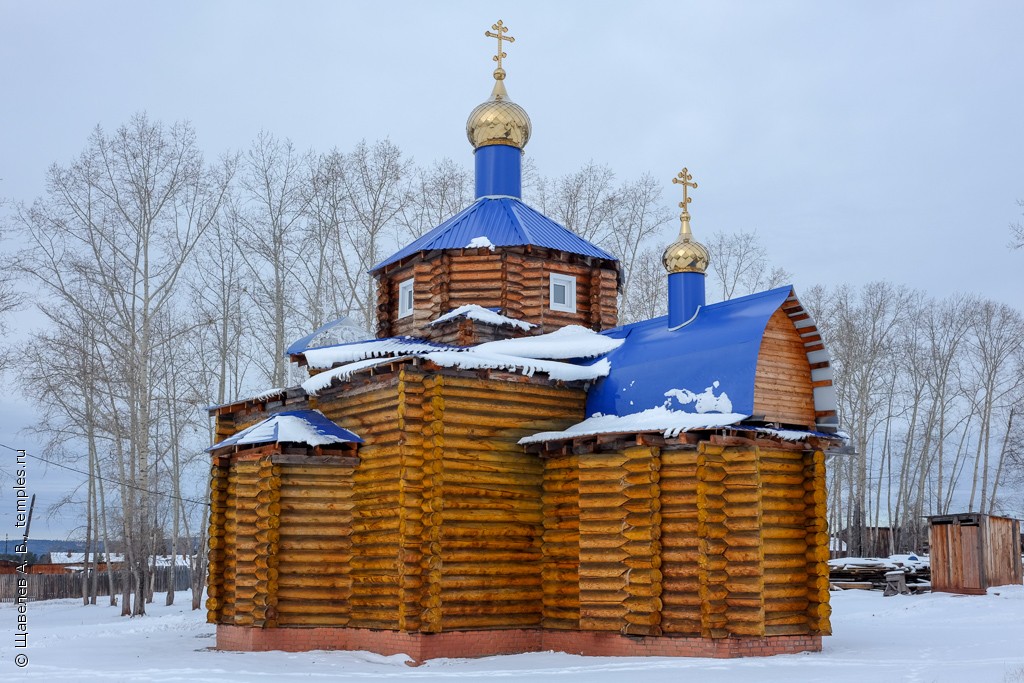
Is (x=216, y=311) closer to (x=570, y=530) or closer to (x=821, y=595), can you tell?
(x=570, y=530)

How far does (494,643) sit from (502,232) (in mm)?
7868

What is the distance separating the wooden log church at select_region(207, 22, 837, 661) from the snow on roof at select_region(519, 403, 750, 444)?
53mm

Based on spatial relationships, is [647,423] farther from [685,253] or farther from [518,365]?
[685,253]

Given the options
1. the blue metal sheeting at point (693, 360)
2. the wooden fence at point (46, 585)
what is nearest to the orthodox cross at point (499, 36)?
the blue metal sheeting at point (693, 360)

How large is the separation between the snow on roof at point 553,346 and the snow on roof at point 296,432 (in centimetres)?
277

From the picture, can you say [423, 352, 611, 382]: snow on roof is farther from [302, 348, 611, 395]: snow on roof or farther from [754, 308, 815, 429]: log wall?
[754, 308, 815, 429]: log wall

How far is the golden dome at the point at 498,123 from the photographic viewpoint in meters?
22.1

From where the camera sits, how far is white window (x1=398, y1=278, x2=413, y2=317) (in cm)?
2058

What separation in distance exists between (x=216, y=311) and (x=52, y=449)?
6.52 meters

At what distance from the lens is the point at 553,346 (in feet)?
59.2

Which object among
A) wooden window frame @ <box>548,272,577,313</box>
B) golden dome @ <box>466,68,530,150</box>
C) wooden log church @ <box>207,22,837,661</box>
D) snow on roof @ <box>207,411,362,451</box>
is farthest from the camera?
golden dome @ <box>466,68,530,150</box>

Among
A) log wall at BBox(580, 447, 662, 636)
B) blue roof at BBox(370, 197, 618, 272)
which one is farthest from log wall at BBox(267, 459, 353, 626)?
blue roof at BBox(370, 197, 618, 272)

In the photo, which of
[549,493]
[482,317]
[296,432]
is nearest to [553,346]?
[482,317]

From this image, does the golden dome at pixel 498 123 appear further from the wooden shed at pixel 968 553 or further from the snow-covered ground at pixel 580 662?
the wooden shed at pixel 968 553
